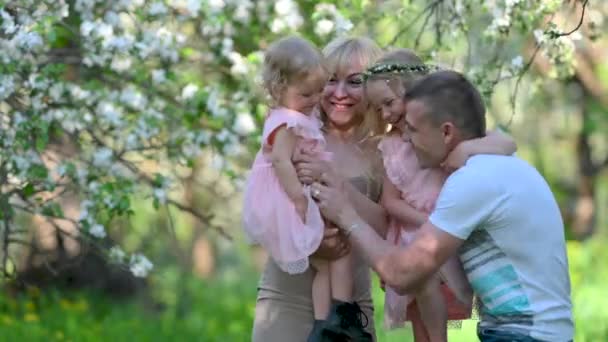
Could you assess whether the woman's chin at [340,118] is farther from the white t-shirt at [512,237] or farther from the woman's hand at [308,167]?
the white t-shirt at [512,237]

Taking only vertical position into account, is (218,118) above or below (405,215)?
above

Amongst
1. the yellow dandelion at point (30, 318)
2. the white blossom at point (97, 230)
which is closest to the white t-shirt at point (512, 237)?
the white blossom at point (97, 230)

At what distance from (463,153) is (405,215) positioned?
49 centimetres

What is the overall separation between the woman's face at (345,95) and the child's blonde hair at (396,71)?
158mm

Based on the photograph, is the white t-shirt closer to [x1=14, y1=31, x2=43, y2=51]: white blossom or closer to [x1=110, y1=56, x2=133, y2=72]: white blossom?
[x1=14, y1=31, x2=43, y2=51]: white blossom

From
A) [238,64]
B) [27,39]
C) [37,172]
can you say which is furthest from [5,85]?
[238,64]

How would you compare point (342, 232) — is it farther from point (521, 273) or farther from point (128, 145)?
point (128, 145)

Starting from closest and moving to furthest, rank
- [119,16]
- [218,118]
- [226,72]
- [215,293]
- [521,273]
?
[521,273] < [119,16] < [218,118] < [226,72] < [215,293]

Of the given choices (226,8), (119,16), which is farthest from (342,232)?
(226,8)

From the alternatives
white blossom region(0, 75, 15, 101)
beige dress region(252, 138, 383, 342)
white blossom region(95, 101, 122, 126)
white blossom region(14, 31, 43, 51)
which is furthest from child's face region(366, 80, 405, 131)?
white blossom region(95, 101, 122, 126)

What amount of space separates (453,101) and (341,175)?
0.78 metres

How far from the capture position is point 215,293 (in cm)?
1524

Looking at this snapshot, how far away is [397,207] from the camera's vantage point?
4707mm

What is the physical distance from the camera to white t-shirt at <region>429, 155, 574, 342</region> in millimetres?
A: 4078
